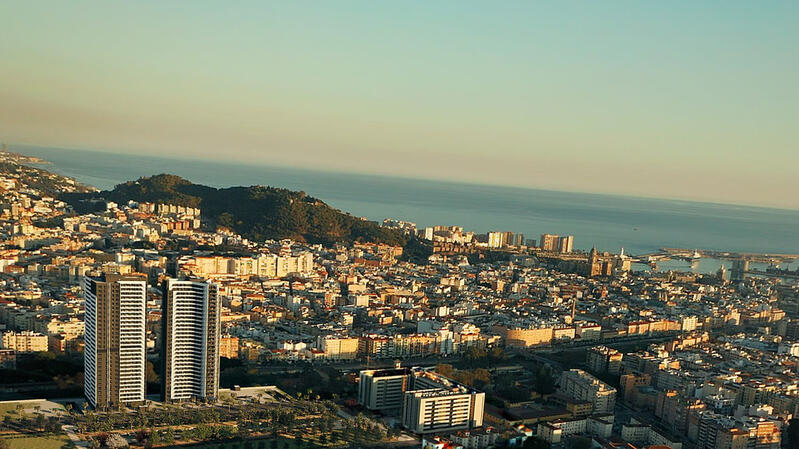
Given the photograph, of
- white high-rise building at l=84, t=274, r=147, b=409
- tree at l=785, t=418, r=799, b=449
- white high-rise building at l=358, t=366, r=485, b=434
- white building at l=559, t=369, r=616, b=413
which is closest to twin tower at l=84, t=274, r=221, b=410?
white high-rise building at l=84, t=274, r=147, b=409

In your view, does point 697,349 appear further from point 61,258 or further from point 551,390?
point 61,258

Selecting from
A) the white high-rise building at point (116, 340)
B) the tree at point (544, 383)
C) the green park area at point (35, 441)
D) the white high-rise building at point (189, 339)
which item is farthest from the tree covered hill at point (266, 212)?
the green park area at point (35, 441)

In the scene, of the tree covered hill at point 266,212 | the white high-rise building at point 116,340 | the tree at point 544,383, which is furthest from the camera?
the tree covered hill at point 266,212

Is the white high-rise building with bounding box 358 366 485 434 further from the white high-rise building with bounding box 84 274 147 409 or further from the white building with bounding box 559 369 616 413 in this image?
the white high-rise building with bounding box 84 274 147 409

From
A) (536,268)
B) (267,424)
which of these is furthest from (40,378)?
(536,268)

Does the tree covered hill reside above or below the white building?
above

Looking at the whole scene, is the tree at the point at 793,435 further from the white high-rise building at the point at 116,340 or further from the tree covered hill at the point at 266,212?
the tree covered hill at the point at 266,212
